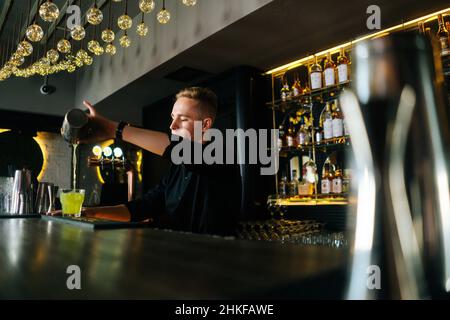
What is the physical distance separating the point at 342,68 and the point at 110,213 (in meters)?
1.99

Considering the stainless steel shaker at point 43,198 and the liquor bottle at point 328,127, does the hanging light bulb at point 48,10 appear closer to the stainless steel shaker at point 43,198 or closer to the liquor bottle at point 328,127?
the stainless steel shaker at point 43,198

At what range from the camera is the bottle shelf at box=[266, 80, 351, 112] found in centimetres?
288

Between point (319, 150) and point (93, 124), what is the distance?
2.06m

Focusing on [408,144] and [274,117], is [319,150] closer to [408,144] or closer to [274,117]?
[274,117]

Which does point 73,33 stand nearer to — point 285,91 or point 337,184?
point 285,91

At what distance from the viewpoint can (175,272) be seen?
0.43m

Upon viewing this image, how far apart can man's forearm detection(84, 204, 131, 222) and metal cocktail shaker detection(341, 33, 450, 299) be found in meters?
1.54

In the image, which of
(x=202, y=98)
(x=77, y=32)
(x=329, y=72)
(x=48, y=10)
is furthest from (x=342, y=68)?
(x=48, y=10)

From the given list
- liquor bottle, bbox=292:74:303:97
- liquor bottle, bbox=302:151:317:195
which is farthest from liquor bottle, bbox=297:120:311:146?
liquor bottle, bbox=292:74:303:97

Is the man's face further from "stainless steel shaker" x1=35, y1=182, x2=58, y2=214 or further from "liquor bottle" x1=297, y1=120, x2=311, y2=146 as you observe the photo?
"liquor bottle" x1=297, y1=120, x2=311, y2=146

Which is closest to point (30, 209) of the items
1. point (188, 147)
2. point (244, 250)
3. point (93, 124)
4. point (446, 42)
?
point (93, 124)

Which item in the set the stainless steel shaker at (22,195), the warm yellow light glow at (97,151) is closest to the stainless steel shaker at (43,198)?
the stainless steel shaker at (22,195)

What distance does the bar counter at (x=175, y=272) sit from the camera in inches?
13.5

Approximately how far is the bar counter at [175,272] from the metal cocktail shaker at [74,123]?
0.85 meters
